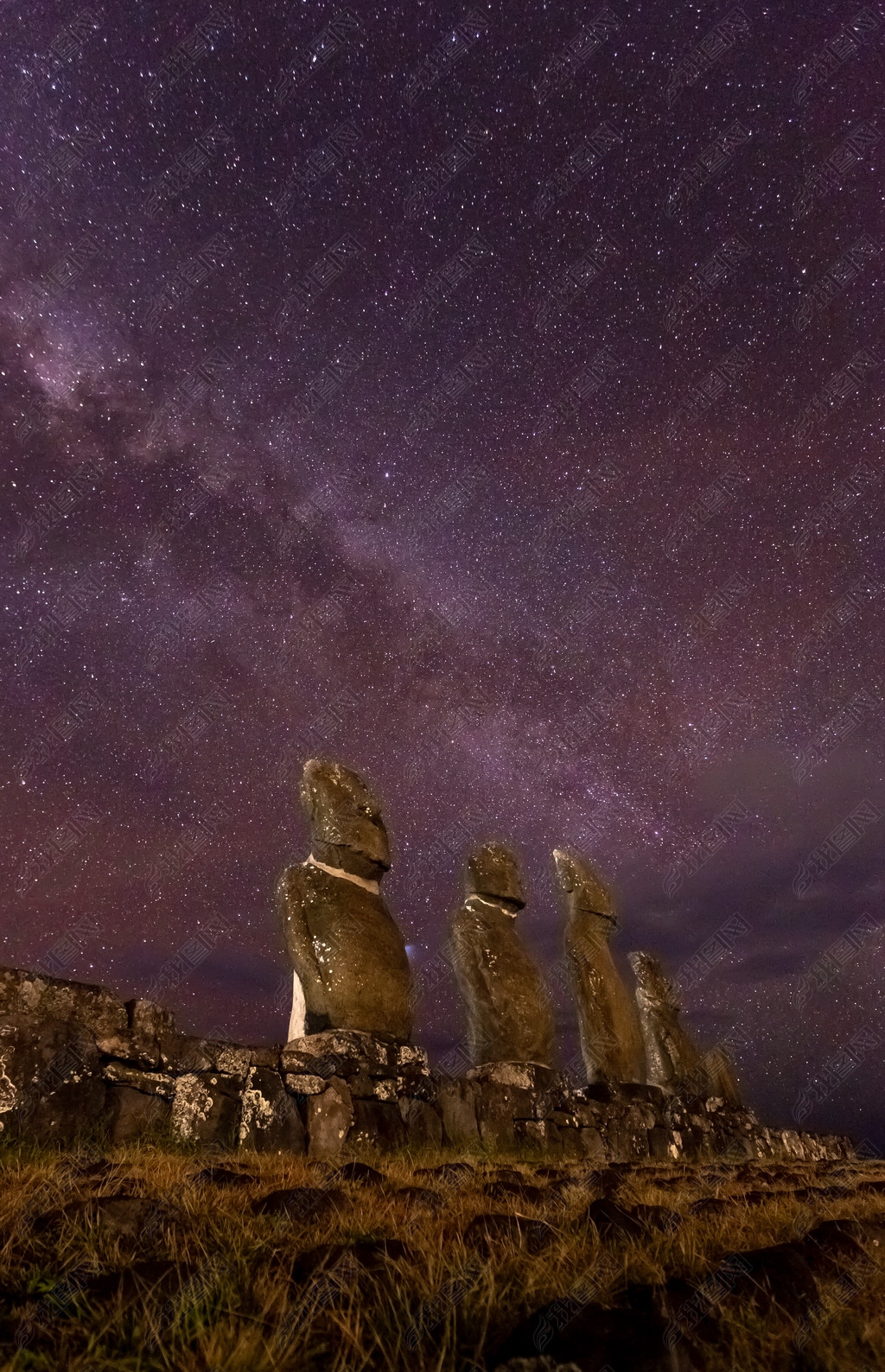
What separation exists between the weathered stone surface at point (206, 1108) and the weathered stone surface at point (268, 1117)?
0.07 m

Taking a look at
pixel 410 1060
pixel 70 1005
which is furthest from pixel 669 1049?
pixel 70 1005

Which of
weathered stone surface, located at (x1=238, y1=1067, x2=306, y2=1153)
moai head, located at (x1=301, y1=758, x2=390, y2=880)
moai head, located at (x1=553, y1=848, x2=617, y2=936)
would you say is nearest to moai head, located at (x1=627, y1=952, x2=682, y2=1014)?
moai head, located at (x1=553, y1=848, x2=617, y2=936)

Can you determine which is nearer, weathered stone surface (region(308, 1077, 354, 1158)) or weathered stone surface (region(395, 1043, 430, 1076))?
weathered stone surface (region(308, 1077, 354, 1158))

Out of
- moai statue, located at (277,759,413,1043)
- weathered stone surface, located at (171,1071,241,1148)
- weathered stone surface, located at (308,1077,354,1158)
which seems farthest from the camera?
moai statue, located at (277,759,413,1043)

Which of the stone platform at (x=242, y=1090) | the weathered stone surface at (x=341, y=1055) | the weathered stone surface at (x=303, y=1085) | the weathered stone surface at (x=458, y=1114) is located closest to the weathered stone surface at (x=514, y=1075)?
the stone platform at (x=242, y=1090)

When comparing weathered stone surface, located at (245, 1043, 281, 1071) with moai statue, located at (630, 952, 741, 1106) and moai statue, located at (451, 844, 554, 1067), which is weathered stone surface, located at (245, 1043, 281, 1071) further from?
moai statue, located at (630, 952, 741, 1106)

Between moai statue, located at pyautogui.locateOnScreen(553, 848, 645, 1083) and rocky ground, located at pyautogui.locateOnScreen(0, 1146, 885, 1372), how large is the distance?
8890 mm

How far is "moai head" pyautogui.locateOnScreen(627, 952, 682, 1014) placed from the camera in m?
14.5

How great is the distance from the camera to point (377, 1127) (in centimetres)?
637

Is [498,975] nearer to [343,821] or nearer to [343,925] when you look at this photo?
[343,925]

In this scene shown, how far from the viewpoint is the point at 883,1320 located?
1875mm

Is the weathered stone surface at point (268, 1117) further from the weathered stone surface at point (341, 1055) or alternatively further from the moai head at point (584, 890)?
the moai head at point (584, 890)

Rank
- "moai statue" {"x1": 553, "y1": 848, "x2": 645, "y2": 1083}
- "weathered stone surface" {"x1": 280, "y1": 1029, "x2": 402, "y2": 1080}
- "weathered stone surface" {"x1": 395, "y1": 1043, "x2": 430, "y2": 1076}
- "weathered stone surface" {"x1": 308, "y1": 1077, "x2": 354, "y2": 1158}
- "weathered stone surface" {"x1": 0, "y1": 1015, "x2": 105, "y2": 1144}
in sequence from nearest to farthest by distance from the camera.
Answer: "weathered stone surface" {"x1": 0, "y1": 1015, "x2": 105, "y2": 1144}, "weathered stone surface" {"x1": 308, "y1": 1077, "x2": 354, "y2": 1158}, "weathered stone surface" {"x1": 280, "y1": 1029, "x2": 402, "y2": 1080}, "weathered stone surface" {"x1": 395, "y1": 1043, "x2": 430, "y2": 1076}, "moai statue" {"x1": 553, "y1": 848, "x2": 645, "y2": 1083}

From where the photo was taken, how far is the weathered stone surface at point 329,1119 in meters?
5.80
